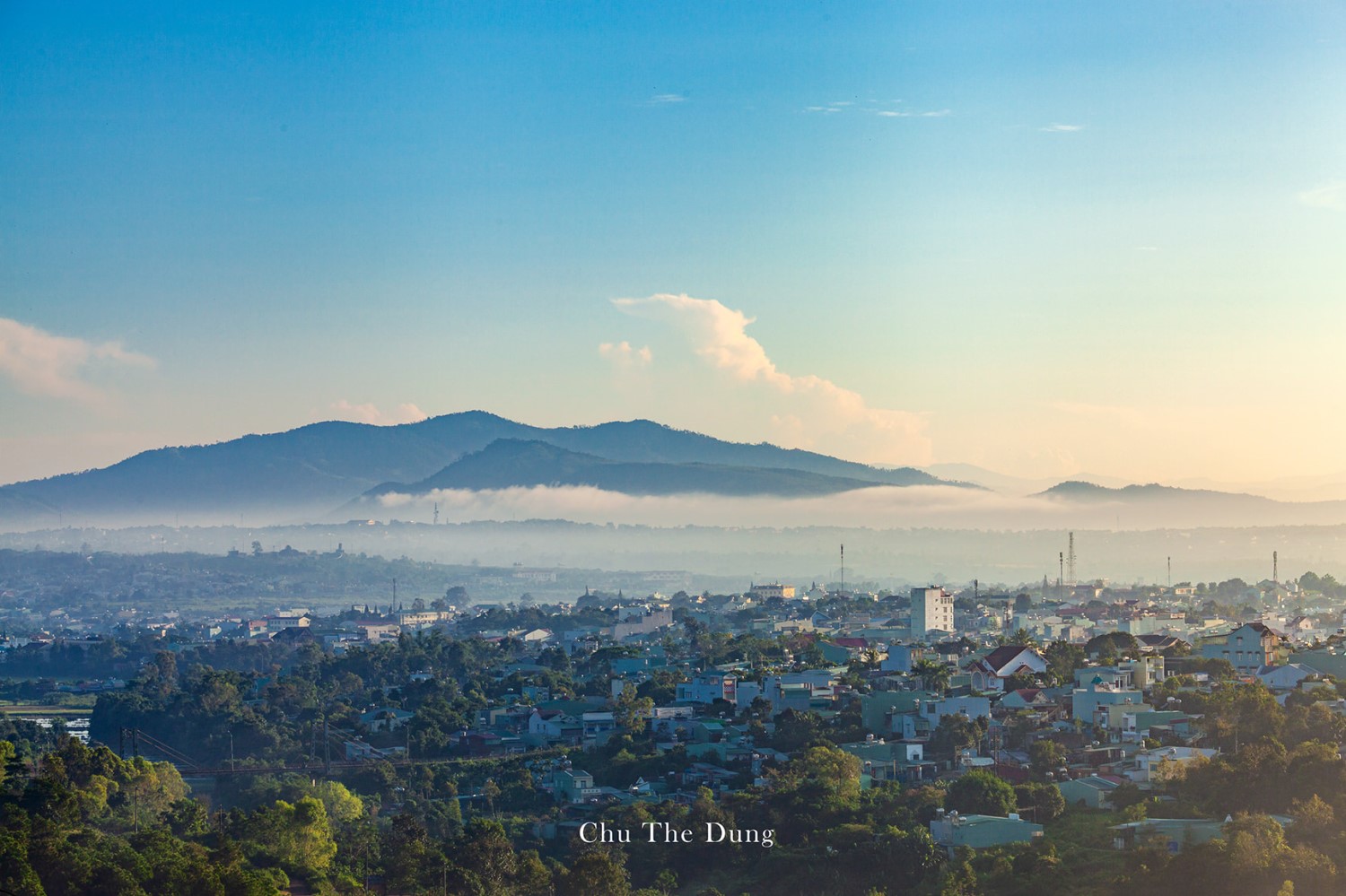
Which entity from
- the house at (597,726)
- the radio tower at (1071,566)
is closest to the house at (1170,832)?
the house at (597,726)

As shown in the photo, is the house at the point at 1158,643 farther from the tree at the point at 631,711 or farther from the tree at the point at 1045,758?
the tree at the point at 1045,758

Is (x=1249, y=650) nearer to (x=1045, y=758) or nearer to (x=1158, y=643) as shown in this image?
(x=1158, y=643)

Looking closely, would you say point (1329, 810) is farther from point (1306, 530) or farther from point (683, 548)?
point (683, 548)

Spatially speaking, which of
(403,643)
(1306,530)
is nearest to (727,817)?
(403,643)

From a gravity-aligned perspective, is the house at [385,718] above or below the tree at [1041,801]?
below

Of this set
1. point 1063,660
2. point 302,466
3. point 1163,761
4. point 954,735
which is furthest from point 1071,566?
point 302,466

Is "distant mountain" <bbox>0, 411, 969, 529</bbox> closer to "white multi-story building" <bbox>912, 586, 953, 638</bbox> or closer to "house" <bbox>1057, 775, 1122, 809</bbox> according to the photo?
"white multi-story building" <bbox>912, 586, 953, 638</bbox>
